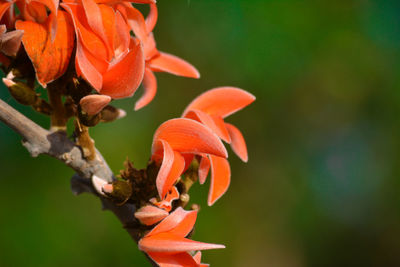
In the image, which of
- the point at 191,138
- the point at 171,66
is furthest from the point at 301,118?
the point at 191,138

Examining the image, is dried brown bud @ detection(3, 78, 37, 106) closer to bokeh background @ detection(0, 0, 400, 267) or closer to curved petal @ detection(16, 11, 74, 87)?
curved petal @ detection(16, 11, 74, 87)

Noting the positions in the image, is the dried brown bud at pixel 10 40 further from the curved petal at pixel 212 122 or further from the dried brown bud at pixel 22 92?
the curved petal at pixel 212 122

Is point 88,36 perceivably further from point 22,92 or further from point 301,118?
point 301,118

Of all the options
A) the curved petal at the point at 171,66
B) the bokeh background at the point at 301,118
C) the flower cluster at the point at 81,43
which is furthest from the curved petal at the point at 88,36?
the bokeh background at the point at 301,118

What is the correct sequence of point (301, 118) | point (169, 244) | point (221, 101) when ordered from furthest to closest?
point (301, 118) < point (221, 101) < point (169, 244)

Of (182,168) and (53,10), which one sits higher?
(53,10)

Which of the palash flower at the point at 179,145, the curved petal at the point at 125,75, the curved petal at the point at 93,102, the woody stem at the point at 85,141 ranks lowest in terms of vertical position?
the woody stem at the point at 85,141
